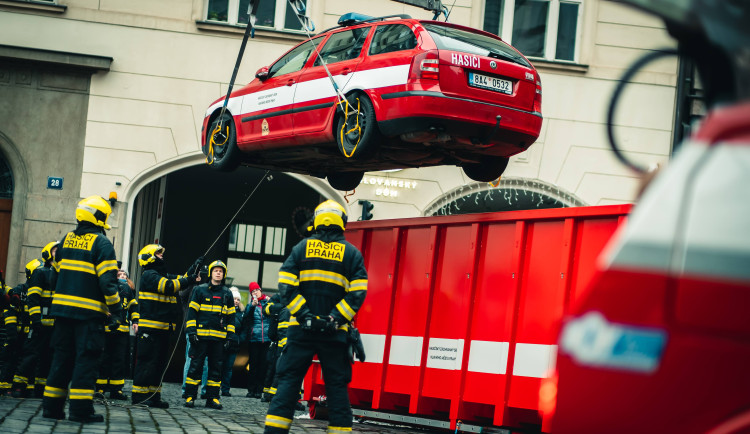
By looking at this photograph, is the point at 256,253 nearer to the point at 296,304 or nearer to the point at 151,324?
the point at 151,324

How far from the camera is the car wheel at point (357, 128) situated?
934 cm

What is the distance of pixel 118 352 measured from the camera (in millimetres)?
13250

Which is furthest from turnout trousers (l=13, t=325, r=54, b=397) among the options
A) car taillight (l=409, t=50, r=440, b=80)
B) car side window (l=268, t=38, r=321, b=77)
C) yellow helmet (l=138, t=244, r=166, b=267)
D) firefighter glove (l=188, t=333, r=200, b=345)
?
car taillight (l=409, t=50, r=440, b=80)

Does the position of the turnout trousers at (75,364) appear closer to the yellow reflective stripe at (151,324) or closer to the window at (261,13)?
the yellow reflective stripe at (151,324)

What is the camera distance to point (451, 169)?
18359 mm

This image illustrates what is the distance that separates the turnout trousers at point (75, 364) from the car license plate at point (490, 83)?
416cm

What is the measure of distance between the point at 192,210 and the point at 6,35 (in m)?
7.83

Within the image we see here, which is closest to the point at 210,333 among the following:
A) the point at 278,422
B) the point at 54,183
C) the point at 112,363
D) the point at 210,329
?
the point at 210,329

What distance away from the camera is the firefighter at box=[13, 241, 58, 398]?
11.7 meters

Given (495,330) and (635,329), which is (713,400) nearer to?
(635,329)

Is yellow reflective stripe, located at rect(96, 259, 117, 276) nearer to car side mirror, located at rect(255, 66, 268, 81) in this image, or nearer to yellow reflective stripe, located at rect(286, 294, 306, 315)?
yellow reflective stripe, located at rect(286, 294, 306, 315)

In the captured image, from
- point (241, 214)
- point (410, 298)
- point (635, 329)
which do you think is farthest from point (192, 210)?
point (635, 329)

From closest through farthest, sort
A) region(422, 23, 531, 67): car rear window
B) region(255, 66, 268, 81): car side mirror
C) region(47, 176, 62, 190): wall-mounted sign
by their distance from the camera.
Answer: region(422, 23, 531, 67): car rear window, region(255, 66, 268, 81): car side mirror, region(47, 176, 62, 190): wall-mounted sign

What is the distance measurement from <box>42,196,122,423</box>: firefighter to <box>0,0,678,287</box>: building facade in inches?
334
